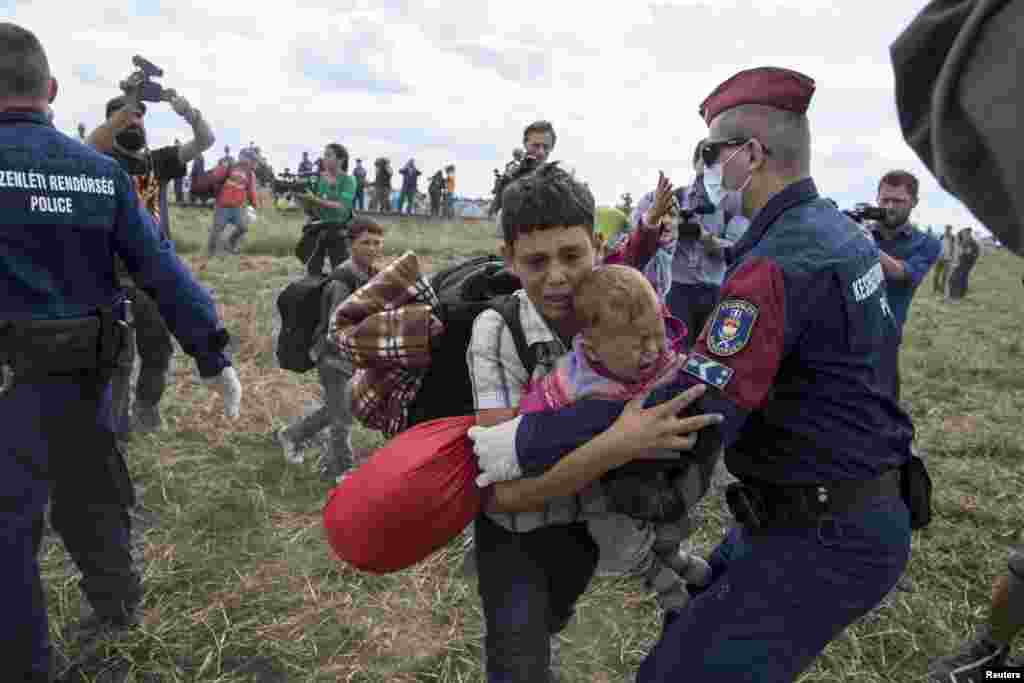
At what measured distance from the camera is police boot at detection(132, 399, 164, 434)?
589 cm

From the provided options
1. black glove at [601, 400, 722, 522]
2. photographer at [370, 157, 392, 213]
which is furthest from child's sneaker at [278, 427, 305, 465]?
photographer at [370, 157, 392, 213]

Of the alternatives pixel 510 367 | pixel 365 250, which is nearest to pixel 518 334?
pixel 510 367

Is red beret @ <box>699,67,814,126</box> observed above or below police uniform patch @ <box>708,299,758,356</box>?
above

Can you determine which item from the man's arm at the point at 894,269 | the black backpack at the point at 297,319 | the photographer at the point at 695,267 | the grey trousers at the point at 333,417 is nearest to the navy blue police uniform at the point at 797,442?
the black backpack at the point at 297,319

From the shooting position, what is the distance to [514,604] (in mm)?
2203

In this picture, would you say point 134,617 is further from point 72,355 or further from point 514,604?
point 514,604

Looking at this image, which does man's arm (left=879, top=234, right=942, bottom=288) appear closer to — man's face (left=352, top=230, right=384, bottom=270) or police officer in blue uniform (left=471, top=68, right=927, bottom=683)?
police officer in blue uniform (left=471, top=68, right=927, bottom=683)

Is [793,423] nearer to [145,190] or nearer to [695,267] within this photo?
[695,267]

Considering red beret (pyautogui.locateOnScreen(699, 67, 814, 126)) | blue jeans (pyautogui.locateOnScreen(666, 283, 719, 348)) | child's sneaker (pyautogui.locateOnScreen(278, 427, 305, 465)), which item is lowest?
child's sneaker (pyautogui.locateOnScreen(278, 427, 305, 465))

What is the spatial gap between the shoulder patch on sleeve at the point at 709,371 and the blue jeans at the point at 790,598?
0.65m

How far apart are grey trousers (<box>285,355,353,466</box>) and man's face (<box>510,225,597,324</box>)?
3059mm

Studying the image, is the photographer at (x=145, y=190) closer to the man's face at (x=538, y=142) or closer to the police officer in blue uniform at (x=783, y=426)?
the man's face at (x=538, y=142)

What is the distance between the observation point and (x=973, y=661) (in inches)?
131

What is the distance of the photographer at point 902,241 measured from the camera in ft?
15.7
